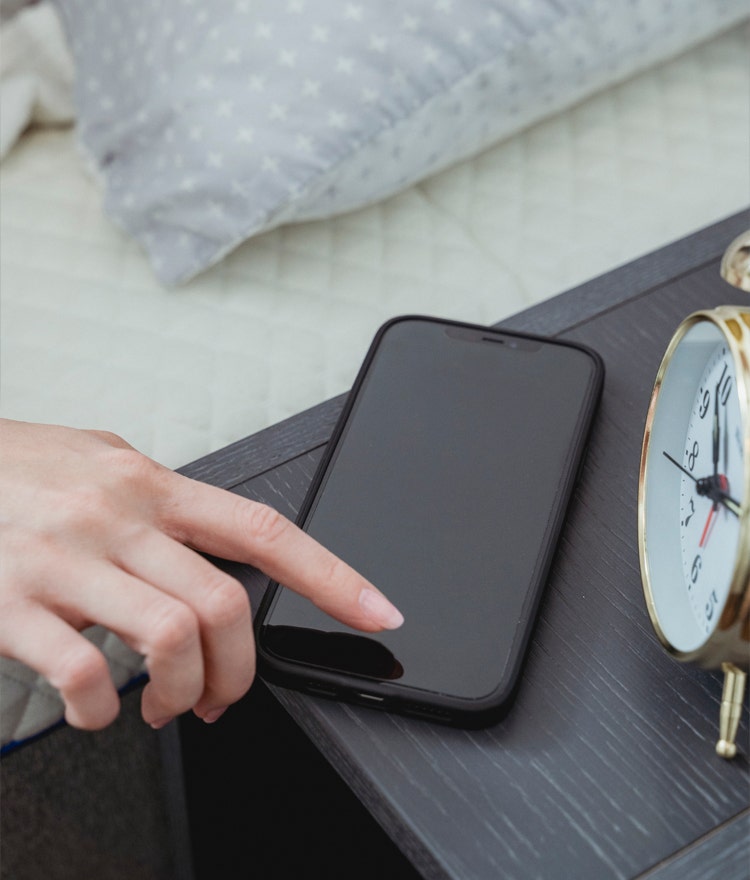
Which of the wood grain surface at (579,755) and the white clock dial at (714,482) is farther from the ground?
the white clock dial at (714,482)

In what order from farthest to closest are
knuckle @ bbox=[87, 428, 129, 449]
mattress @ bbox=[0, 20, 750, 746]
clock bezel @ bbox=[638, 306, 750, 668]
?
mattress @ bbox=[0, 20, 750, 746]
knuckle @ bbox=[87, 428, 129, 449]
clock bezel @ bbox=[638, 306, 750, 668]

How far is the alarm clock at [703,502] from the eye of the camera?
0.31m

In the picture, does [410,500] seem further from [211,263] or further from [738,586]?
[211,263]

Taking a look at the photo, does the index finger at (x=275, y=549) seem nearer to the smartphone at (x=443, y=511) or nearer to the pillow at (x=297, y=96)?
the smartphone at (x=443, y=511)

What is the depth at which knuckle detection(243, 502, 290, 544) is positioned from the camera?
0.38 metres

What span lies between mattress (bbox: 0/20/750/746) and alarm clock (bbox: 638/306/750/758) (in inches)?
8.4

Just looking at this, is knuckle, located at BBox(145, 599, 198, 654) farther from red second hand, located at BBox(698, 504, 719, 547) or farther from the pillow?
the pillow

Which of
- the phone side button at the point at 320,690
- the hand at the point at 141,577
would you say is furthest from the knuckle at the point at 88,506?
the phone side button at the point at 320,690

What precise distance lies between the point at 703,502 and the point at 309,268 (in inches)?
13.7

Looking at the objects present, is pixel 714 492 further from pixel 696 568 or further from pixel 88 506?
pixel 88 506

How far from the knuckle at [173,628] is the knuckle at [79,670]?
0.02 m

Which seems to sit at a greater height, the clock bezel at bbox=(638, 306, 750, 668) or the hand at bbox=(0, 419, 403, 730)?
the clock bezel at bbox=(638, 306, 750, 668)

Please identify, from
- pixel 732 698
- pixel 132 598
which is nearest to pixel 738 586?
pixel 732 698

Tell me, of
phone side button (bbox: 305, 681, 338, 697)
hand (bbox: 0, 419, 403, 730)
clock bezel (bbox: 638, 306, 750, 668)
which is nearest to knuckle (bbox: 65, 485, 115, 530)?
hand (bbox: 0, 419, 403, 730)
